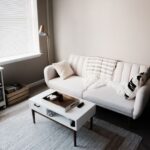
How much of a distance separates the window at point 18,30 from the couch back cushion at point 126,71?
1828 mm

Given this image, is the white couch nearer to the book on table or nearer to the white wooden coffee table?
the white wooden coffee table

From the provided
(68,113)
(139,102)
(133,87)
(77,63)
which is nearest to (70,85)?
(77,63)

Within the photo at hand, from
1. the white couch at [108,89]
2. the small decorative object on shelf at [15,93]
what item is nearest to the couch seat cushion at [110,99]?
A: the white couch at [108,89]

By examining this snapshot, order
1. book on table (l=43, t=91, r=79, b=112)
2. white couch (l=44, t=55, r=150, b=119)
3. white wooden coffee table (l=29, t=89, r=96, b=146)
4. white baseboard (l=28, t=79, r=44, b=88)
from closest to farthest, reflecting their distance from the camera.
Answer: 1. white wooden coffee table (l=29, t=89, r=96, b=146)
2. book on table (l=43, t=91, r=79, b=112)
3. white couch (l=44, t=55, r=150, b=119)
4. white baseboard (l=28, t=79, r=44, b=88)

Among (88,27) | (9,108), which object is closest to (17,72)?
(9,108)

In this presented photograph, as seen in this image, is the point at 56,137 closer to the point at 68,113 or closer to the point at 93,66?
the point at 68,113

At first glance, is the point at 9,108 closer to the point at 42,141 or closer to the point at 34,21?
the point at 42,141

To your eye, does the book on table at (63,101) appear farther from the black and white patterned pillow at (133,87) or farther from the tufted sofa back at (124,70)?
the tufted sofa back at (124,70)

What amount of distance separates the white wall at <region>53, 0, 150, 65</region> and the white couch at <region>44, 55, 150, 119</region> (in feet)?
0.87

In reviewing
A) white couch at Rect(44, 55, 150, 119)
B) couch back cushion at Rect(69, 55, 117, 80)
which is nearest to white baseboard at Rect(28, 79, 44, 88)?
white couch at Rect(44, 55, 150, 119)

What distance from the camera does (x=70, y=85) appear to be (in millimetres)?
2998

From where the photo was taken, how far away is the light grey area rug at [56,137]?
82.7 inches

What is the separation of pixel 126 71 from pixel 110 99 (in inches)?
26.7

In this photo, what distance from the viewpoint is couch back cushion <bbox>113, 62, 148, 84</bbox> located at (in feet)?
9.14
